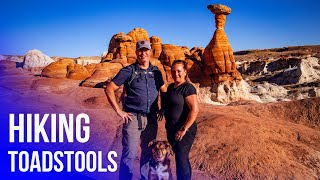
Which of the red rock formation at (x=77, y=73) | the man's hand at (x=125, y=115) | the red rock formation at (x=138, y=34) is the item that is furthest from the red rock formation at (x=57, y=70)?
the man's hand at (x=125, y=115)

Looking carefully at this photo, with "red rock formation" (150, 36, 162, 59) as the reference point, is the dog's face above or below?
below

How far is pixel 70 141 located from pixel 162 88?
4843 millimetres

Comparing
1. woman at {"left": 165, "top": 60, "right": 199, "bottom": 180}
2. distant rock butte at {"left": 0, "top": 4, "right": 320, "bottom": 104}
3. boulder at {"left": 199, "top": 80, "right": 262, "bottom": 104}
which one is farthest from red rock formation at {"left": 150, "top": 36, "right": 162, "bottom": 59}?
woman at {"left": 165, "top": 60, "right": 199, "bottom": 180}

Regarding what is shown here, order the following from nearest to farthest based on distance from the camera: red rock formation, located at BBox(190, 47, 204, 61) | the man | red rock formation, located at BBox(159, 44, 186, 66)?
the man, red rock formation, located at BBox(159, 44, 186, 66), red rock formation, located at BBox(190, 47, 204, 61)

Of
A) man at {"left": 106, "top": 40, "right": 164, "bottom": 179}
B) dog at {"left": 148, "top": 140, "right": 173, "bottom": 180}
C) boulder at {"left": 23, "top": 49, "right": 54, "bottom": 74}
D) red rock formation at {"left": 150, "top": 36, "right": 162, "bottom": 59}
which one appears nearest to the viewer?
dog at {"left": 148, "top": 140, "right": 173, "bottom": 180}

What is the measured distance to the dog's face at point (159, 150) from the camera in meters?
4.19

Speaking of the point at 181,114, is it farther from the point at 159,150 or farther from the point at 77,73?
the point at 77,73

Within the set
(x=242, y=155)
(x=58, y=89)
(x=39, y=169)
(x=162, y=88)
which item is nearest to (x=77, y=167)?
(x=39, y=169)

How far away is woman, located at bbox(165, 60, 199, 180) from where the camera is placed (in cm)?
412

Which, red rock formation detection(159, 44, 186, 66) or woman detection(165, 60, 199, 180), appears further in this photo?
red rock formation detection(159, 44, 186, 66)

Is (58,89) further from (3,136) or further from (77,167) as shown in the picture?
(77,167)

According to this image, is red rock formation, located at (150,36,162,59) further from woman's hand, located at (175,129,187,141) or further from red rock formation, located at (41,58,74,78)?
woman's hand, located at (175,129,187,141)

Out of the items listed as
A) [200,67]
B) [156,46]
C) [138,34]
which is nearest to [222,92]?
[200,67]

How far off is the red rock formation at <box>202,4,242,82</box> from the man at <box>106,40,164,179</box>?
78.3 feet
